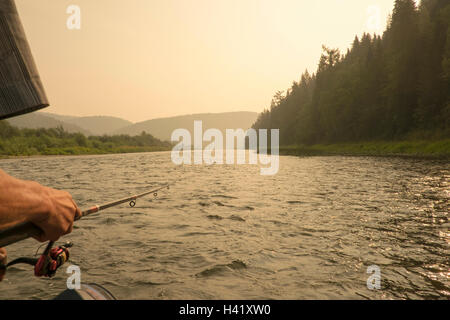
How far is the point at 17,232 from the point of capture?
184 centimetres

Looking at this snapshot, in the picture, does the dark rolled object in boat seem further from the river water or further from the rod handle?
the river water

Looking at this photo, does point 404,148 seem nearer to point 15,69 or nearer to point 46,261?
point 46,261

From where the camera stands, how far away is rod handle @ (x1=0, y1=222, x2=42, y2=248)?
1.76 metres

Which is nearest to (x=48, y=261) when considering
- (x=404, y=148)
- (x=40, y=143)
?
(x=404, y=148)

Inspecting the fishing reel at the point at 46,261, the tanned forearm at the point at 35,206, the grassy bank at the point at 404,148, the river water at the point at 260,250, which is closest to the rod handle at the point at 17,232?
the tanned forearm at the point at 35,206

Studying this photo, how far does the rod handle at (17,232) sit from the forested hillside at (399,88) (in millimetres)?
42602

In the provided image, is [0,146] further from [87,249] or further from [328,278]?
[328,278]

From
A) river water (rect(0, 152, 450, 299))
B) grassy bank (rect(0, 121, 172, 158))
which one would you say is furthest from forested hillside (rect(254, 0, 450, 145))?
grassy bank (rect(0, 121, 172, 158))

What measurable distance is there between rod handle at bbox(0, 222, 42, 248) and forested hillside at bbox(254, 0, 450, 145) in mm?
42602

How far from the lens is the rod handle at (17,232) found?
5.79 ft

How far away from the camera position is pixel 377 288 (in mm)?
4141

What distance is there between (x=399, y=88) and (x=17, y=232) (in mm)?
55623
